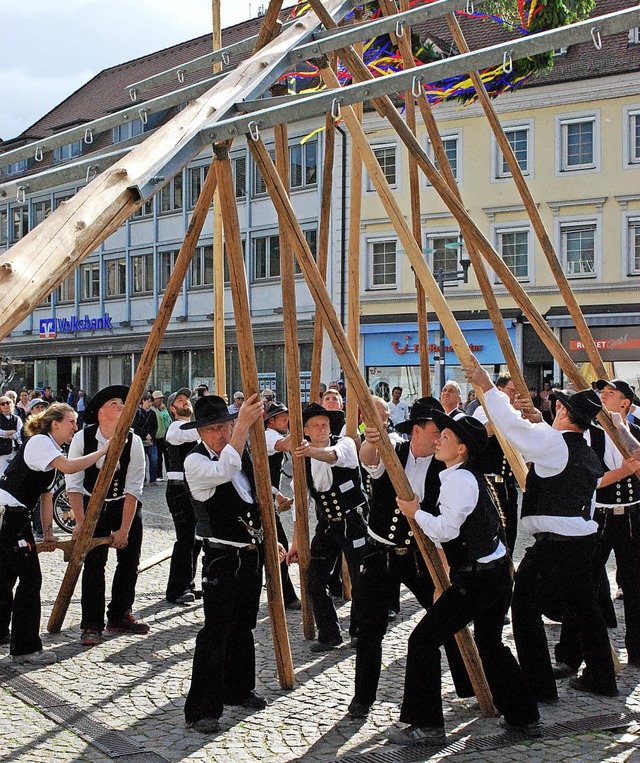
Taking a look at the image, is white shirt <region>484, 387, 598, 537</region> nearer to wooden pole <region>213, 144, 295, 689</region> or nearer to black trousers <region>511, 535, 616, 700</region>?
black trousers <region>511, 535, 616, 700</region>

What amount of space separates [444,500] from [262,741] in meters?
1.61

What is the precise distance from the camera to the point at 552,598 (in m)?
5.88

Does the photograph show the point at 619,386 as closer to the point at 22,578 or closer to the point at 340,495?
the point at 340,495

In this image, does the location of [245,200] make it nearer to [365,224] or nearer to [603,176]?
[365,224]

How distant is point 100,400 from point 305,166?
79.2 ft

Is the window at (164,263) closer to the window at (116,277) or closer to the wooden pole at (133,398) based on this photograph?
the window at (116,277)

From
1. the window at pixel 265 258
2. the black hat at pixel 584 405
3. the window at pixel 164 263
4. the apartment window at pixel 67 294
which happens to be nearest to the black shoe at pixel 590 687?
the black hat at pixel 584 405

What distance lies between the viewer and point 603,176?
27.0 metres

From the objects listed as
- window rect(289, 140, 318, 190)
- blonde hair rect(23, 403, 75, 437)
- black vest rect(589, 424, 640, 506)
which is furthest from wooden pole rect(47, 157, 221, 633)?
window rect(289, 140, 318, 190)

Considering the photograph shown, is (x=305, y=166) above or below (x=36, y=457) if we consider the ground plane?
above

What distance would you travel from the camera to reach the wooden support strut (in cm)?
565

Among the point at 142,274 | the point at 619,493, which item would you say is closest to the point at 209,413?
the point at 619,493

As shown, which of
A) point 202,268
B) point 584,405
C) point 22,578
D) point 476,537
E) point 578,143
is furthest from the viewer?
point 202,268

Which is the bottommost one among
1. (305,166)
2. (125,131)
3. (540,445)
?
(540,445)
